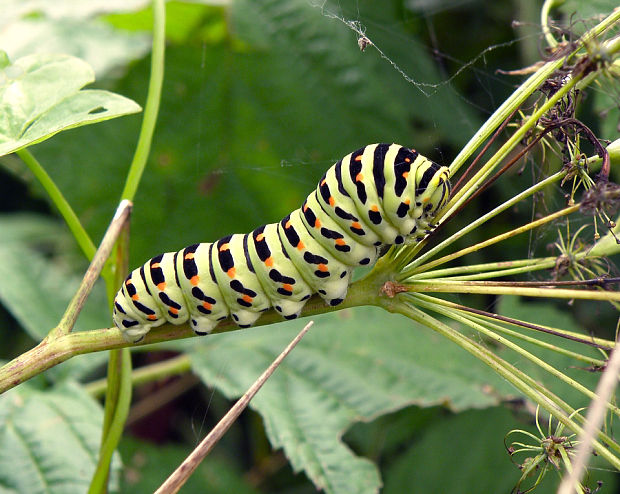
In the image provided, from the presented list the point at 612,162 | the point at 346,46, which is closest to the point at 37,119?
the point at 612,162

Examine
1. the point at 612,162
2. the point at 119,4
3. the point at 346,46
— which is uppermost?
the point at 119,4

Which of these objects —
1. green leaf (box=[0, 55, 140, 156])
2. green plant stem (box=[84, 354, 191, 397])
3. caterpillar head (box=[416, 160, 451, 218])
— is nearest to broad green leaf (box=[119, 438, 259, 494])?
green plant stem (box=[84, 354, 191, 397])

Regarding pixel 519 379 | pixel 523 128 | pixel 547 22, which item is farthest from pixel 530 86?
pixel 519 379

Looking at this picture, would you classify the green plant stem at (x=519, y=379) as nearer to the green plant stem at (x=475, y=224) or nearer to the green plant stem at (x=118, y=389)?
the green plant stem at (x=475, y=224)

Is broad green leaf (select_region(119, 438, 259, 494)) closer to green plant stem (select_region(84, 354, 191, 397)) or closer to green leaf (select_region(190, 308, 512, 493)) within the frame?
green plant stem (select_region(84, 354, 191, 397))

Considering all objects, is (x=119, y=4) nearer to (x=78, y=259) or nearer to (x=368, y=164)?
(x=78, y=259)

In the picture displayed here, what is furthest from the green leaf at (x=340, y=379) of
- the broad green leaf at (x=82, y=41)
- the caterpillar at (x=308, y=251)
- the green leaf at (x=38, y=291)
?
the broad green leaf at (x=82, y=41)
